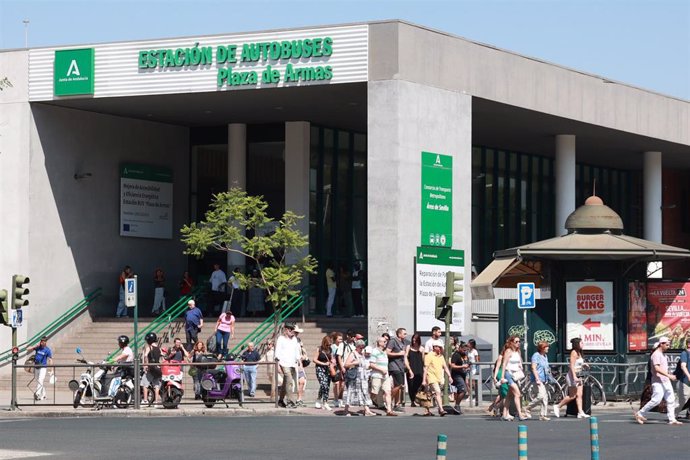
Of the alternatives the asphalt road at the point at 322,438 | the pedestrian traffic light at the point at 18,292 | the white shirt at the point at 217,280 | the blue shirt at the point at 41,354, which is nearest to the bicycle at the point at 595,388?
the asphalt road at the point at 322,438

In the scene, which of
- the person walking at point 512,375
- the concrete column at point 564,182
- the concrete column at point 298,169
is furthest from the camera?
the concrete column at point 564,182

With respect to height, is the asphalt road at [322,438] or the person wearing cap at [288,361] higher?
the person wearing cap at [288,361]

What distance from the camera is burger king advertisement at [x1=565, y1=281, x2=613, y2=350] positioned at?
113 feet

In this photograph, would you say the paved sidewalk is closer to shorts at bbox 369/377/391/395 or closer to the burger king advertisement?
shorts at bbox 369/377/391/395

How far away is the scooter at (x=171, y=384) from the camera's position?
3120cm

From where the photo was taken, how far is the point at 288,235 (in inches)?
1551

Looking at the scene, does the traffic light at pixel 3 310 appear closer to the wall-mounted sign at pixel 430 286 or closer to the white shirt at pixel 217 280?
the wall-mounted sign at pixel 430 286

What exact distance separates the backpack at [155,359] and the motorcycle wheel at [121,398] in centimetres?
66

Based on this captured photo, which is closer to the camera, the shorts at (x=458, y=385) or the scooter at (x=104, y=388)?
the scooter at (x=104, y=388)

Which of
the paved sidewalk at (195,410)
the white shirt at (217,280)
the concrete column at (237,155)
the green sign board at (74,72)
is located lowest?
the paved sidewalk at (195,410)

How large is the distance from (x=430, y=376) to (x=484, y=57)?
1437 cm

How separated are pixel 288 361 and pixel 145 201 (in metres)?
16.3

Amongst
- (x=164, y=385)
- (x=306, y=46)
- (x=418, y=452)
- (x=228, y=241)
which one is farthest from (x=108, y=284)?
(x=418, y=452)

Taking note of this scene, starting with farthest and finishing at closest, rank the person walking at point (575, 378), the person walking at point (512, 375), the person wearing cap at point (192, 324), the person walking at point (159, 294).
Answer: the person walking at point (159, 294), the person wearing cap at point (192, 324), the person walking at point (575, 378), the person walking at point (512, 375)
